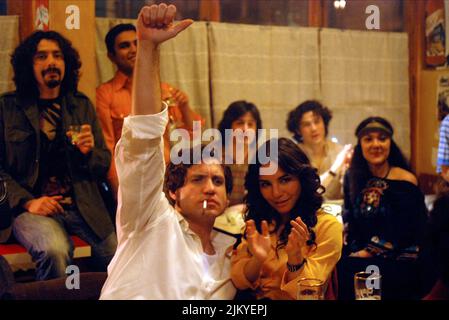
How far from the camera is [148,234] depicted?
1.77 m

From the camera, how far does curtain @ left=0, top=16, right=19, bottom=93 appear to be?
2.93m

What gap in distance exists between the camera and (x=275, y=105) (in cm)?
385

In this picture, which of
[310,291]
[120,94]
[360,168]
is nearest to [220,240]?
[310,291]

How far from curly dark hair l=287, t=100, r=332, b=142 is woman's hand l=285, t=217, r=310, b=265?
184cm

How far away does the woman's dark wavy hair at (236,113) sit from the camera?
3500mm

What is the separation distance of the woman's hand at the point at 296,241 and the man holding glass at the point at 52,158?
42.3 inches

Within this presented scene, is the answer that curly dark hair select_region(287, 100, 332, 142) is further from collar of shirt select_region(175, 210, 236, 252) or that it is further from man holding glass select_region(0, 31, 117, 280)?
collar of shirt select_region(175, 210, 236, 252)

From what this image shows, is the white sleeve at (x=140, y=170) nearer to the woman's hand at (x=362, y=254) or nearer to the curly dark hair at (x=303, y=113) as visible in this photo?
the woman's hand at (x=362, y=254)

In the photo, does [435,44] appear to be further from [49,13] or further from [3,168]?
[3,168]

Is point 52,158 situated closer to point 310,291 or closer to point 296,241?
point 296,241

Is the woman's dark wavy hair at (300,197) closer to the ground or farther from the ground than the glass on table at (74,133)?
closer to the ground

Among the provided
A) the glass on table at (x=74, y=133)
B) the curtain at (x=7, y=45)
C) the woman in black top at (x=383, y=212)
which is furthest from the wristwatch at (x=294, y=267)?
the curtain at (x=7, y=45)

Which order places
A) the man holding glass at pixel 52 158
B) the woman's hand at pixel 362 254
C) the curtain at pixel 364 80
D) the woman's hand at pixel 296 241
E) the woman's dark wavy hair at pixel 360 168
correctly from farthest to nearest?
the curtain at pixel 364 80, the woman's dark wavy hair at pixel 360 168, the woman's hand at pixel 362 254, the man holding glass at pixel 52 158, the woman's hand at pixel 296 241
